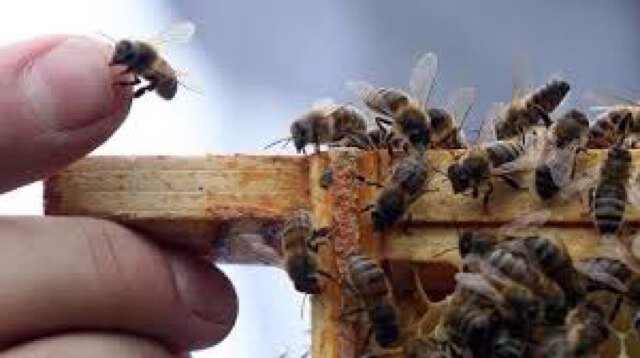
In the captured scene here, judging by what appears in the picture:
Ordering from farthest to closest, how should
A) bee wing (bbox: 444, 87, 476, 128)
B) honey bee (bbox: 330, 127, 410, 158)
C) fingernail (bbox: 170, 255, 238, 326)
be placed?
Result: bee wing (bbox: 444, 87, 476, 128), fingernail (bbox: 170, 255, 238, 326), honey bee (bbox: 330, 127, 410, 158)

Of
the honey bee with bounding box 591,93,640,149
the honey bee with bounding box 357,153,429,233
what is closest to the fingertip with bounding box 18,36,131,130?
the honey bee with bounding box 357,153,429,233

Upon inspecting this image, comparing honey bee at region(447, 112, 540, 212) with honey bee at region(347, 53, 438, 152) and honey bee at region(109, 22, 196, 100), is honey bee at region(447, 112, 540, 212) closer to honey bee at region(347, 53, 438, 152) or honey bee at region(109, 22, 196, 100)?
honey bee at region(347, 53, 438, 152)

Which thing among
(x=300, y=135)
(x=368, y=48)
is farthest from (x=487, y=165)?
(x=368, y=48)

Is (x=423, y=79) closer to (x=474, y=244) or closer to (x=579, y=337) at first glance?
(x=474, y=244)

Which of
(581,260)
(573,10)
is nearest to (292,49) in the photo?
(573,10)

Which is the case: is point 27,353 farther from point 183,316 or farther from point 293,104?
point 293,104

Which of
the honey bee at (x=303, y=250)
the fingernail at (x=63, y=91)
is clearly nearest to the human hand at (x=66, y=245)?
the fingernail at (x=63, y=91)

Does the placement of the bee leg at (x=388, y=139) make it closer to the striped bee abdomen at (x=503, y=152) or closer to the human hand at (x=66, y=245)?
the striped bee abdomen at (x=503, y=152)
